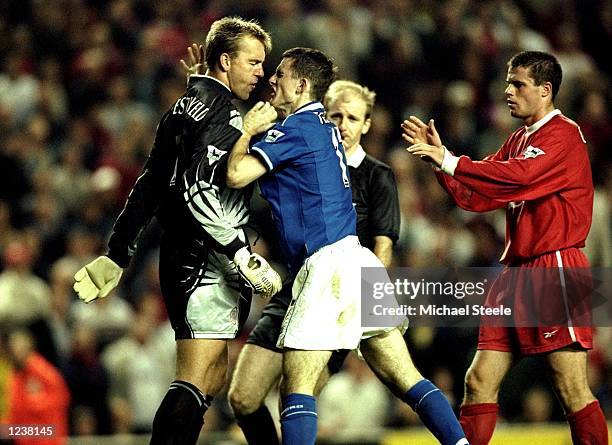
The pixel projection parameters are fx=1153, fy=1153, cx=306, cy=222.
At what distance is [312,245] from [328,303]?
0.30 meters

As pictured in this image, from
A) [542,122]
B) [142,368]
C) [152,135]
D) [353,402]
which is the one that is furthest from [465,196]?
[152,135]

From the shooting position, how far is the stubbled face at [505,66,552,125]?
579cm

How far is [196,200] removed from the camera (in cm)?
535

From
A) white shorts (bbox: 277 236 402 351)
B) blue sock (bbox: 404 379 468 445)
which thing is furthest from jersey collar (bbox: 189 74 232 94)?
blue sock (bbox: 404 379 468 445)

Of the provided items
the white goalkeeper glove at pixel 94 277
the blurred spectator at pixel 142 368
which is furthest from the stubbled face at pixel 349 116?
the blurred spectator at pixel 142 368

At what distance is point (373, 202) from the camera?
636 cm

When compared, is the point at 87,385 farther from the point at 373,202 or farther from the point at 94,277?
the point at 373,202

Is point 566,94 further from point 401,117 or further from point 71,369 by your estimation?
point 71,369

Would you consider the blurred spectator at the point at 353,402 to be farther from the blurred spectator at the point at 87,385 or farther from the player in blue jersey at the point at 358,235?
the player in blue jersey at the point at 358,235

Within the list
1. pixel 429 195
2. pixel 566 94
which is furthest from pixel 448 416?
pixel 566 94

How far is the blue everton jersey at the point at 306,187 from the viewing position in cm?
536

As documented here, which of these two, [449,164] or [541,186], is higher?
[449,164]

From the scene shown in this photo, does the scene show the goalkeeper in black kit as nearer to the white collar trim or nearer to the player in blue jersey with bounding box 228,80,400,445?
the white collar trim

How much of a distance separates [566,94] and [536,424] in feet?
13.1
